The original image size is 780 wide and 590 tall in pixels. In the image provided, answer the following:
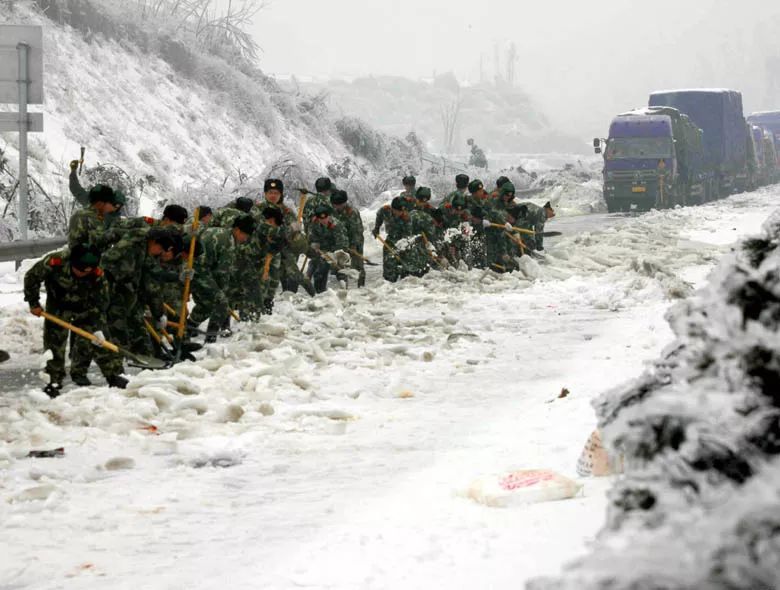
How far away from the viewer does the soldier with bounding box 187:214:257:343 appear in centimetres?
1144

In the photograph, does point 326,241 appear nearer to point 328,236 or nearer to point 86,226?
point 328,236

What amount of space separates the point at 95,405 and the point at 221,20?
1274 inches

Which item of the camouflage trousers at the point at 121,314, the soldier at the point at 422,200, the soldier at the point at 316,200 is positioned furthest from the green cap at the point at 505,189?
the camouflage trousers at the point at 121,314

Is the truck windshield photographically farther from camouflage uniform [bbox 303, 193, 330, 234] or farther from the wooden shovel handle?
the wooden shovel handle

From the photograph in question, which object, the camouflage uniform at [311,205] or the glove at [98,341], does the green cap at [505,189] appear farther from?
the glove at [98,341]

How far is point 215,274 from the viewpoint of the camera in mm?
11656

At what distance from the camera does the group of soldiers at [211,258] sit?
908cm

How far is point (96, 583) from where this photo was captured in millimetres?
4836

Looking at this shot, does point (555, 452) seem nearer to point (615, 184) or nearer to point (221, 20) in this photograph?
point (615, 184)

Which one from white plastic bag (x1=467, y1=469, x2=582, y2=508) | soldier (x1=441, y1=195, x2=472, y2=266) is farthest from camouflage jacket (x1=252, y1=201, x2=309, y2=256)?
white plastic bag (x1=467, y1=469, x2=582, y2=508)

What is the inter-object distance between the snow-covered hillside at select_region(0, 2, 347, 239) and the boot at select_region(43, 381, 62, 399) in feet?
40.0

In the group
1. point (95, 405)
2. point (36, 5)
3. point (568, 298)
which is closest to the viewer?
Result: point (95, 405)

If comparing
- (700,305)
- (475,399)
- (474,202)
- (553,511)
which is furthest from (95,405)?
(474,202)

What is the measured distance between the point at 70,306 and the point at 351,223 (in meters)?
7.40
